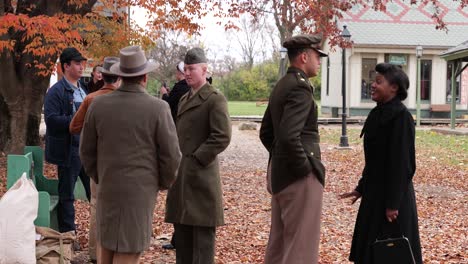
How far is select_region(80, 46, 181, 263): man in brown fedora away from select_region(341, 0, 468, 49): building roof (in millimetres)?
34633

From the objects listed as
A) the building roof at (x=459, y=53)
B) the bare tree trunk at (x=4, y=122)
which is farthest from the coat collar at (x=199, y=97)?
the building roof at (x=459, y=53)

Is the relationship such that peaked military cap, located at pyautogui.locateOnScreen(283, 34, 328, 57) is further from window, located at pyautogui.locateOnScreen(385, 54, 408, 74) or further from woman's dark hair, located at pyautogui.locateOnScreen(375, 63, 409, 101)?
window, located at pyautogui.locateOnScreen(385, 54, 408, 74)

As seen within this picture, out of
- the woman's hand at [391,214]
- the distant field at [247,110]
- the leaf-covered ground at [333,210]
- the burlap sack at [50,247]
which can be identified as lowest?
the distant field at [247,110]

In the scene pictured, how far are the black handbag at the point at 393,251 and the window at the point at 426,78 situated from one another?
1388 inches

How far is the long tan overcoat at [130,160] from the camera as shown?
479 cm

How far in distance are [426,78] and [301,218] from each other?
1415 inches

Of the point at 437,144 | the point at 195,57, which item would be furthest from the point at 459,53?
the point at 195,57

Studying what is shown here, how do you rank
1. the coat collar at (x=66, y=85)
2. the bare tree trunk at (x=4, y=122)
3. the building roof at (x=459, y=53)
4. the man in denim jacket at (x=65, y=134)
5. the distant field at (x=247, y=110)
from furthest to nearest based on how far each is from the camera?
the distant field at (x=247, y=110)
the building roof at (x=459, y=53)
the bare tree trunk at (x=4, y=122)
the coat collar at (x=66, y=85)
the man in denim jacket at (x=65, y=134)

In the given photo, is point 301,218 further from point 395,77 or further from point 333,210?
point 333,210

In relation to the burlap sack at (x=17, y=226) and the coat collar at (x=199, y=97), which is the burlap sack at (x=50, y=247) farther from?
the coat collar at (x=199, y=97)

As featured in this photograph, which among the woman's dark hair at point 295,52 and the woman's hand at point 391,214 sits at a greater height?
the woman's dark hair at point 295,52

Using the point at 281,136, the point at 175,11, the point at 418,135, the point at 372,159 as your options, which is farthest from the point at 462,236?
the point at 418,135

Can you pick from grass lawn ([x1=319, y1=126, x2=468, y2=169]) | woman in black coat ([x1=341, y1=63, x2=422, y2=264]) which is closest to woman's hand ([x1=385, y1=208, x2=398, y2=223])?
woman in black coat ([x1=341, y1=63, x2=422, y2=264])

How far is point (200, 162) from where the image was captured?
578 cm
